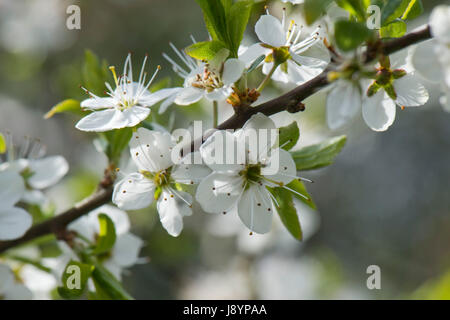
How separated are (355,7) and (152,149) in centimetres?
43

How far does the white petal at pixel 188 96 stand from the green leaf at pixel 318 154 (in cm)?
26

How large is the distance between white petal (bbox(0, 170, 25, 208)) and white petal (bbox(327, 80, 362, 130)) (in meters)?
0.69

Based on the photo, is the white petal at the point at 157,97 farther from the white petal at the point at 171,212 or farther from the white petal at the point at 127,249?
the white petal at the point at 127,249

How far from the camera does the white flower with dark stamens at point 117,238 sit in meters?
1.16

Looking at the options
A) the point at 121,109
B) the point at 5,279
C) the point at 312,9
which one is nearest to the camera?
the point at 312,9

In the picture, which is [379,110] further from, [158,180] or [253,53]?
[158,180]

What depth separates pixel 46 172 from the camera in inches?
48.2

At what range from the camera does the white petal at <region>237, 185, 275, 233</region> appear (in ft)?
2.89

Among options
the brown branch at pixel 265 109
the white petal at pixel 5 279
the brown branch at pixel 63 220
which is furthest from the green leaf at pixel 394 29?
the white petal at pixel 5 279

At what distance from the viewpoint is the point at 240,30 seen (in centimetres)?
87

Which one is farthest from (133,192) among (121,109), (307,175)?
(307,175)

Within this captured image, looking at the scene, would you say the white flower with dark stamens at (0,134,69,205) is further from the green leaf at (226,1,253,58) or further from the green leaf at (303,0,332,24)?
the green leaf at (303,0,332,24)
